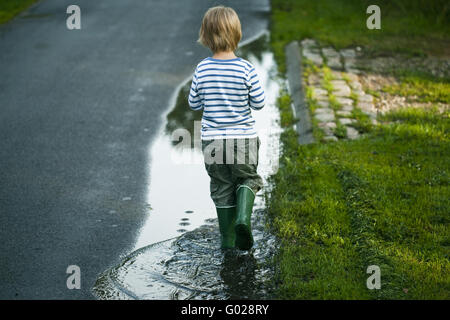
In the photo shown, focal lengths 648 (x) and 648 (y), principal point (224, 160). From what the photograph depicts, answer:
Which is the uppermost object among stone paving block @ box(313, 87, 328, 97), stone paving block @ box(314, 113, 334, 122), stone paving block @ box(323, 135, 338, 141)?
stone paving block @ box(313, 87, 328, 97)

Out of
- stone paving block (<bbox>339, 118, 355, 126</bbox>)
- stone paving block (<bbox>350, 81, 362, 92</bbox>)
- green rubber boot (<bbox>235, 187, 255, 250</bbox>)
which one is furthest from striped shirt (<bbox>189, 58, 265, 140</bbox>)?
stone paving block (<bbox>350, 81, 362, 92</bbox>)

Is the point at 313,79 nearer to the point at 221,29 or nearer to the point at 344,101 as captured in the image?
the point at 344,101

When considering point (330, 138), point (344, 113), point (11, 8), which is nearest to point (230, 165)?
point (330, 138)

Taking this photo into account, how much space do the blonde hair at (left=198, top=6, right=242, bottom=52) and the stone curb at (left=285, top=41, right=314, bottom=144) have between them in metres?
2.66

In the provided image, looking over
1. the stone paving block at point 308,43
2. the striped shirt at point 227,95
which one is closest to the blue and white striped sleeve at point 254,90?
the striped shirt at point 227,95

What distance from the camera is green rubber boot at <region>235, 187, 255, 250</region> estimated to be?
4281 millimetres

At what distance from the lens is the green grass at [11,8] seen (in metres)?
13.0

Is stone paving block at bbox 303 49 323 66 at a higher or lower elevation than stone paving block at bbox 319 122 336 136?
higher

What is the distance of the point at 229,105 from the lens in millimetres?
4301

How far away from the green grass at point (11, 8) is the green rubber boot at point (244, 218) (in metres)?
9.74

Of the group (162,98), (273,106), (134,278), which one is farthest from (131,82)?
(134,278)

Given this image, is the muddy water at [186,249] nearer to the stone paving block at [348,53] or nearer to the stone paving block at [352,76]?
the stone paving block at [352,76]

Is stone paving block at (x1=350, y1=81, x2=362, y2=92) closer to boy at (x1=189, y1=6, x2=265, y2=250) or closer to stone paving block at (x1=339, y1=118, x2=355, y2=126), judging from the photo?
stone paving block at (x1=339, y1=118, x2=355, y2=126)
